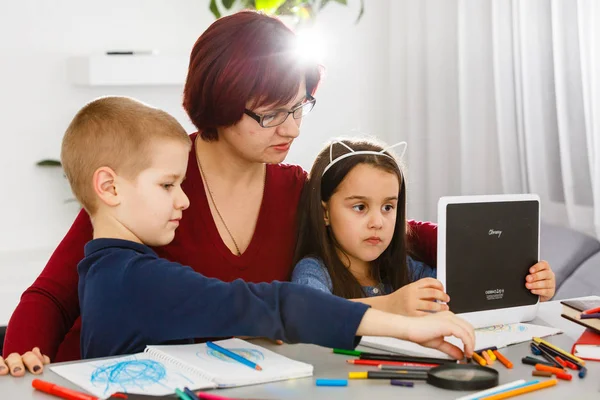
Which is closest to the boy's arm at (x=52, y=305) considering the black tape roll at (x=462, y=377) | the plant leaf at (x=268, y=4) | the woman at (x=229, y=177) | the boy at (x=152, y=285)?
the woman at (x=229, y=177)

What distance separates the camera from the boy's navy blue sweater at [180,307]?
1.24 metres

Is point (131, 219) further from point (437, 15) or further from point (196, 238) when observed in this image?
point (437, 15)

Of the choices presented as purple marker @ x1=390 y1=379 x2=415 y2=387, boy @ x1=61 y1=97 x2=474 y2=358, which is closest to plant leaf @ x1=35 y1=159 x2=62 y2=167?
boy @ x1=61 y1=97 x2=474 y2=358

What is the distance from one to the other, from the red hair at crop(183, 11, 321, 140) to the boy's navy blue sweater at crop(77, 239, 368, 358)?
0.41 metres

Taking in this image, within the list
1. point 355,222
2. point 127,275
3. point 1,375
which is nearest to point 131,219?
point 127,275

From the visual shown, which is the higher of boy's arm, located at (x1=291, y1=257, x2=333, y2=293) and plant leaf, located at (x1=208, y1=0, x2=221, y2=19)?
plant leaf, located at (x1=208, y1=0, x2=221, y2=19)

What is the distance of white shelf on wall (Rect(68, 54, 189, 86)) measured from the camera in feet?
10.2

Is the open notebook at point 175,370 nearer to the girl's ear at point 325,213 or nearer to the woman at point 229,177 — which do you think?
the woman at point 229,177

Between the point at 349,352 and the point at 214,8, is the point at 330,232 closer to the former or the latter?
the point at 349,352

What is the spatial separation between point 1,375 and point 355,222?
737 mm

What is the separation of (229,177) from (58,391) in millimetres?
731

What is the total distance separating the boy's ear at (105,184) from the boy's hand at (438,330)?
505 millimetres

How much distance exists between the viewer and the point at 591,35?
267 centimetres

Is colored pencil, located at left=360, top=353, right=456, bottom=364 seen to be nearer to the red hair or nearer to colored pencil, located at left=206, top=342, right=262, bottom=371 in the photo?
colored pencil, located at left=206, top=342, right=262, bottom=371
